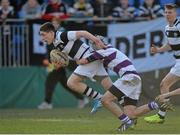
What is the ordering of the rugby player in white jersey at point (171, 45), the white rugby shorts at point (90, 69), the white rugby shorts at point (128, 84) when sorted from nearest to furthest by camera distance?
the white rugby shorts at point (128, 84) < the white rugby shorts at point (90, 69) < the rugby player in white jersey at point (171, 45)

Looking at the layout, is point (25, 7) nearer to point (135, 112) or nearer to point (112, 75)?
point (112, 75)

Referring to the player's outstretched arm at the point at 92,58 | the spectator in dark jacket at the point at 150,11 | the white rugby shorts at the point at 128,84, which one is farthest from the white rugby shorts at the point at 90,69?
the spectator in dark jacket at the point at 150,11

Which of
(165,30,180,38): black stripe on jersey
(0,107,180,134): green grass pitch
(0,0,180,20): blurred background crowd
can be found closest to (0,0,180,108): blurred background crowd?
(0,0,180,20): blurred background crowd

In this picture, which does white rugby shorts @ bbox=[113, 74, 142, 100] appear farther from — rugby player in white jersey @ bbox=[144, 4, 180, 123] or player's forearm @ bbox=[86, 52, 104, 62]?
rugby player in white jersey @ bbox=[144, 4, 180, 123]

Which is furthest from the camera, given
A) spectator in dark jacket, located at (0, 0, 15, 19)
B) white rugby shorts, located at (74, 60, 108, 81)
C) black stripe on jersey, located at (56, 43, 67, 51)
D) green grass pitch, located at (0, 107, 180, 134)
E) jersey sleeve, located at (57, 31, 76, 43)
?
spectator in dark jacket, located at (0, 0, 15, 19)

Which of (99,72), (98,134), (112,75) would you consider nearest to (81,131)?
(98,134)

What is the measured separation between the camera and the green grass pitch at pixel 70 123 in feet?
46.1

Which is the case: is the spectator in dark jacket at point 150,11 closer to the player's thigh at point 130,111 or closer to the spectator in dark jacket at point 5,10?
the spectator in dark jacket at point 5,10

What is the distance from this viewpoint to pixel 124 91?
46.6 feet

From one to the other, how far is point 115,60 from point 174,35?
2508 mm

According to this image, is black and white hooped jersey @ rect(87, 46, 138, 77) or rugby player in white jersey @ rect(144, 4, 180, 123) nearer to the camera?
black and white hooped jersey @ rect(87, 46, 138, 77)

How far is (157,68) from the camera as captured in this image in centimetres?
2264

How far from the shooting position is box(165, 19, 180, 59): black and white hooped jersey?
16406mm

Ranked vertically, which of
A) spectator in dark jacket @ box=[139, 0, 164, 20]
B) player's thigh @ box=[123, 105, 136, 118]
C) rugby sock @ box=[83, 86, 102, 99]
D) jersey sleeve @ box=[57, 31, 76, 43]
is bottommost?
player's thigh @ box=[123, 105, 136, 118]
